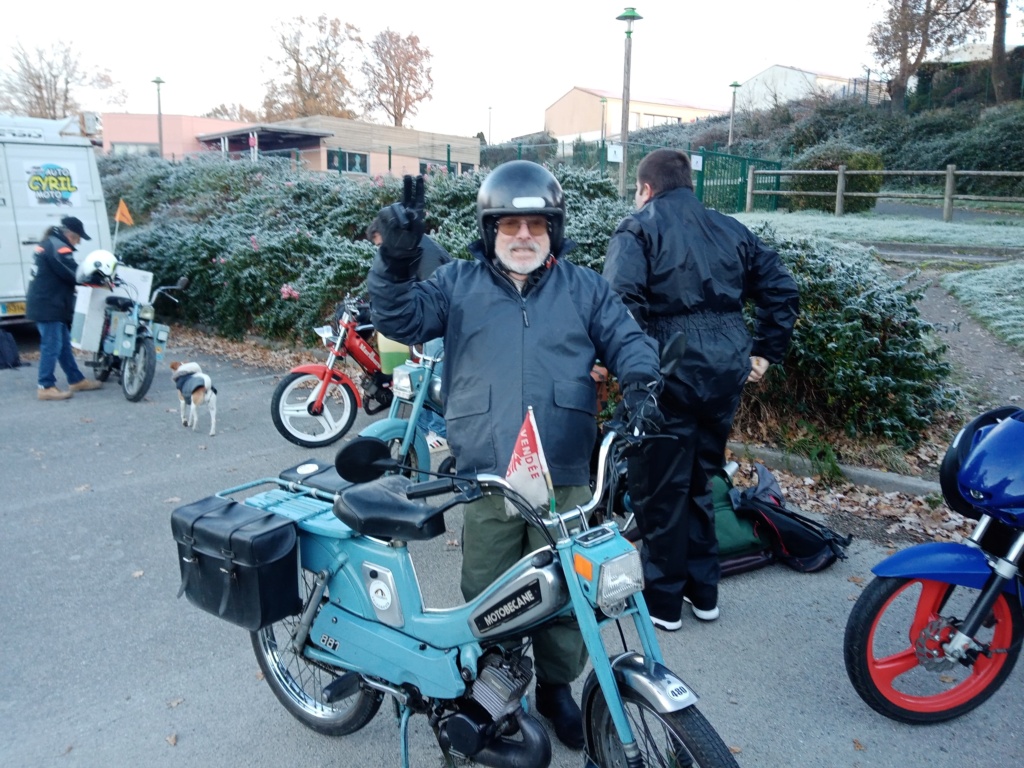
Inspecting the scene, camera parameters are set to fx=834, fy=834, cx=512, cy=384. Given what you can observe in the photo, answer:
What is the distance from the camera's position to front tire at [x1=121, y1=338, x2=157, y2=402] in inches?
309

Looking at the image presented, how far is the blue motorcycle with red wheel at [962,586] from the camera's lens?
2.75m

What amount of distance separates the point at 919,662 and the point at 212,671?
8.96ft

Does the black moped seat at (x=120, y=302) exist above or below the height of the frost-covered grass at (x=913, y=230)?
below

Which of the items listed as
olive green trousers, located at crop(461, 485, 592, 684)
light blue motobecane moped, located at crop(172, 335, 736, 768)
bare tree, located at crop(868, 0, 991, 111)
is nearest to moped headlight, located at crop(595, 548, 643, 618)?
light blue motobecane moped, located at crop(172, 335, 736, 768)

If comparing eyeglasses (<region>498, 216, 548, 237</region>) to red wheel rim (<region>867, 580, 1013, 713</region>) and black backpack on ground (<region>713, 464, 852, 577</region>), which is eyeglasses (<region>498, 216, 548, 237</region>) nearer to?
red wheel rim (<region>867, 580, 1013, 713</region>)

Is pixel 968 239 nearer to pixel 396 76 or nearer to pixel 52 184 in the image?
pixel 52 184

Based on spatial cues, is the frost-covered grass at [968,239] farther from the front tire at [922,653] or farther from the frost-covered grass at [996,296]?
the front tire at [922,653]

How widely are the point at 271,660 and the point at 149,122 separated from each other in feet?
169

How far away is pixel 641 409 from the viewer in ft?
7.43

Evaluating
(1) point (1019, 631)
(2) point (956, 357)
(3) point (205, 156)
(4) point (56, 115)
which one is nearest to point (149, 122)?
(4) point (56, 115)

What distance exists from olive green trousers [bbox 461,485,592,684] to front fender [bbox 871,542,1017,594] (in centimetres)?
107

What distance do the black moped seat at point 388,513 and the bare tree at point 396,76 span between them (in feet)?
168

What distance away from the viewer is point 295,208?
1207 cm

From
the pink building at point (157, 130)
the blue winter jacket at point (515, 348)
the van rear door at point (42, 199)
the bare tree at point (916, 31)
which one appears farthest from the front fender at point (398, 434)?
the pink building at point (157, 130)
